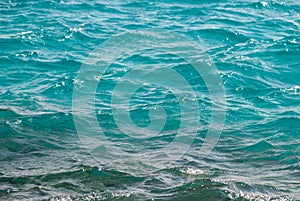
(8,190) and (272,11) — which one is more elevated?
(272,11)

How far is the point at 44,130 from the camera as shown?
21.0 meters

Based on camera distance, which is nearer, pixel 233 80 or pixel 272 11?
pixel 233 80

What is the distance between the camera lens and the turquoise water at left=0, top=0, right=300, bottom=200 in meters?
17.0

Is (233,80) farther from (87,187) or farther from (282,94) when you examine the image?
(87,187)

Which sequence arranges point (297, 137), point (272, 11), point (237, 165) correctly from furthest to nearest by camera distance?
point (272, 11) → point (297, 137) → point (237, 165)

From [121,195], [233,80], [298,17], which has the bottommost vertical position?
[121,195]

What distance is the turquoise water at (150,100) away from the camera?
55.7 ft

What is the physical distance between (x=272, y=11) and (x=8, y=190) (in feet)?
83.0

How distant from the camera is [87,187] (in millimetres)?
16766

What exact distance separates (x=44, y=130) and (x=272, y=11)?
21.2 m

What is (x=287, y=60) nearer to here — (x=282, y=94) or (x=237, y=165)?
(x=282, y=94)

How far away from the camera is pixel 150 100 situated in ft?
78.3

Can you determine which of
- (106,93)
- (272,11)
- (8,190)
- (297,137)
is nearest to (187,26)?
(272,11)

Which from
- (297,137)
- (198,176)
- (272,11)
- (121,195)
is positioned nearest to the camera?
(121,195)
